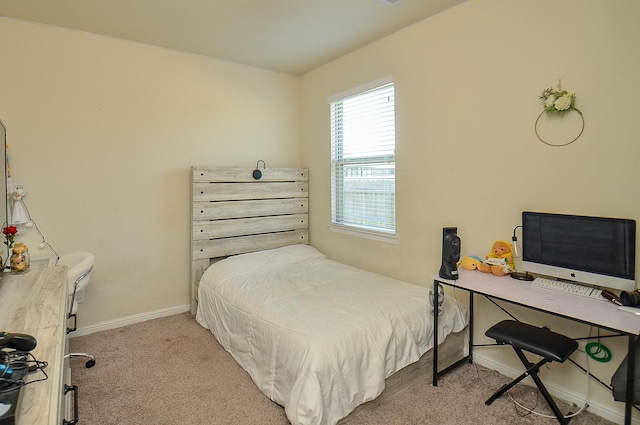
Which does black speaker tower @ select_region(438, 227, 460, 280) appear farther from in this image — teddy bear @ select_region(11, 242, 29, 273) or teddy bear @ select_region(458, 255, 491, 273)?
teddy bear @ select_region(11, 242, 29, 273)

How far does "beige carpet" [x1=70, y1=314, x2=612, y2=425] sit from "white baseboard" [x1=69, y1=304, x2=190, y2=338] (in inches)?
9.1

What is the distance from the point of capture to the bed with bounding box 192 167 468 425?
6.33ft

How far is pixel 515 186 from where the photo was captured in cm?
235

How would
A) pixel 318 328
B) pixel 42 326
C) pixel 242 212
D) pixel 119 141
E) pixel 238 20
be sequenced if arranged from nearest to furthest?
1. pixel 42 326
2. pixel 318 328
3. pixel 238 20
4. pixel 119 141
5. pixel 242 212

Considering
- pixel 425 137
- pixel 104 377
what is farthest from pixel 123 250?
pixel 425 137

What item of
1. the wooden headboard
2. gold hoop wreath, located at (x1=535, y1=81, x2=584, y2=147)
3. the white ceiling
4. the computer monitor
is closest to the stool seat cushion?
the computer monitor

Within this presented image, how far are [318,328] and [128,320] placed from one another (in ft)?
7.18

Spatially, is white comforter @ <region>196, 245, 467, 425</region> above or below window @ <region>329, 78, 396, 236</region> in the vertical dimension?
below

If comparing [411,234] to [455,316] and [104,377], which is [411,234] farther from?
[104,377]

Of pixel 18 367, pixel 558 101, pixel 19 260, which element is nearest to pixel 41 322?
pixel 18 367

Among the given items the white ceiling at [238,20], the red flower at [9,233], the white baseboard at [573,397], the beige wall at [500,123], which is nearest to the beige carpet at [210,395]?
the white baseboard at [573,397]

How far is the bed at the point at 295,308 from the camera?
1929 mm

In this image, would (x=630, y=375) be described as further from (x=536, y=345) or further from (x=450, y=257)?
(x=450, y=257)

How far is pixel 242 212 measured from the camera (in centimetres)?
366
